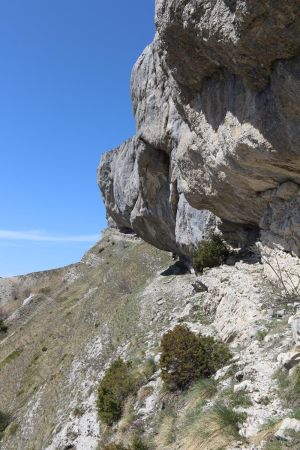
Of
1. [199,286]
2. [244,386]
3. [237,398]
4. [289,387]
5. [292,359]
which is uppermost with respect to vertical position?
[199,286]

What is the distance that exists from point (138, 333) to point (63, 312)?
3184 centimetres

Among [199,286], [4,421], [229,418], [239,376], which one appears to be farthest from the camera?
[4,421]

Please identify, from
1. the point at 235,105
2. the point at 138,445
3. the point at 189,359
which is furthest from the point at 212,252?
the point at 138,445

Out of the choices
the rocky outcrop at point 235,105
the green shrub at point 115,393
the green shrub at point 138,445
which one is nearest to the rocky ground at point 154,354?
the green shrub at point 138,445

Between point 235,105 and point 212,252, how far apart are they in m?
12.6

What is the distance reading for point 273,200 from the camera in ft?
60.4

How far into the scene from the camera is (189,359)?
14438mm

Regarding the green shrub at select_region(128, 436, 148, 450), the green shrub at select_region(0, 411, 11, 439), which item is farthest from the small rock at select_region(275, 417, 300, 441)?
the green shrub at select_region(0, 411, 11, 439)

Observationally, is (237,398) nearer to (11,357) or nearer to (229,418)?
(229,418)

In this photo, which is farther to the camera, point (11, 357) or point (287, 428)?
point (11, 357)

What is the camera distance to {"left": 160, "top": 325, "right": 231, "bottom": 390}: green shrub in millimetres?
13977

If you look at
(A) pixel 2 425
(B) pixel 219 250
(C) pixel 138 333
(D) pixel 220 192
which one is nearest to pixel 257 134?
(D) pixel 220 192

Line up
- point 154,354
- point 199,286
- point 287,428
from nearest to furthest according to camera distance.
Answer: point 287,428
point 154,354
point 199,286

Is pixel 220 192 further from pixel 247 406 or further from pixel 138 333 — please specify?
pixel 247 406
